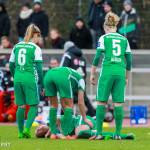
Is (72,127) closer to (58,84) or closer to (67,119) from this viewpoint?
(67,119)

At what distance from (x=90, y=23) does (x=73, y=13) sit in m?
0.77

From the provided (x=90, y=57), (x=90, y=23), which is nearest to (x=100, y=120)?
(x=90, y=57)

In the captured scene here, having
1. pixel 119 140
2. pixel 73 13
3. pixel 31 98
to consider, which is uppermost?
pixel 73 13

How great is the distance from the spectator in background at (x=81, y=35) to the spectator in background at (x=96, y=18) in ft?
0.75

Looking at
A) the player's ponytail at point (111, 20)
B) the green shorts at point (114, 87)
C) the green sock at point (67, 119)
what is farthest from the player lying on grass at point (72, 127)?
the player's ponytail at point (111, 20)

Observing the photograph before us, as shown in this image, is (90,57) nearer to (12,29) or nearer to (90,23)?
(90,23)

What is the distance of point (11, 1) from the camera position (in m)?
18.8

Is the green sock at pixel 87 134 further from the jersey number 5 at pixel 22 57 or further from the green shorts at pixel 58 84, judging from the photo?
the jersey number 5 at pixel 22 57

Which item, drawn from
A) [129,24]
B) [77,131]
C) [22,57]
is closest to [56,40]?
[129,24]

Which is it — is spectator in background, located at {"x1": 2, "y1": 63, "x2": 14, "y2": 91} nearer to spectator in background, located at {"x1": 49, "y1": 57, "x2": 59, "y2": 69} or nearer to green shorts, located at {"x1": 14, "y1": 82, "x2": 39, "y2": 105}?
spectator in background, located at {"x1": 49, "y1": 57, "x2": 59, "y2": 69}

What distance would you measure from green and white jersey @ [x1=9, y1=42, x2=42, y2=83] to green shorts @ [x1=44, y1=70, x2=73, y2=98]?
401mm

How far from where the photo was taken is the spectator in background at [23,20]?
58.5ft

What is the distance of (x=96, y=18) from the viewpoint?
1719 cm

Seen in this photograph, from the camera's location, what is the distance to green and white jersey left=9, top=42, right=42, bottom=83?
998cm
